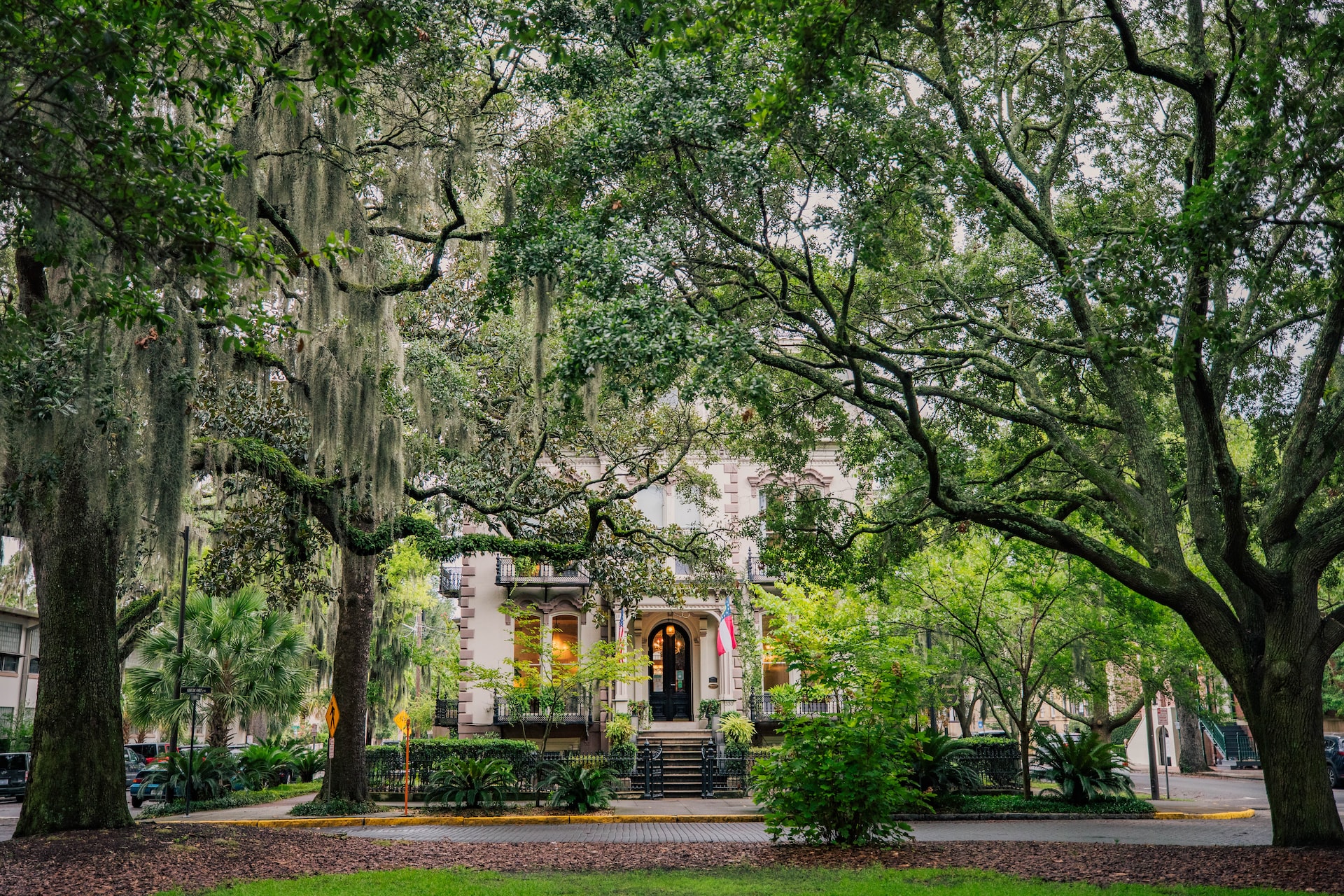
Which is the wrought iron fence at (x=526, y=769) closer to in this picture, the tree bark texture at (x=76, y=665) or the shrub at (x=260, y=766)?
the shrub at (x=260, y=766)

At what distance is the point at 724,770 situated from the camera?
2488 centimetres

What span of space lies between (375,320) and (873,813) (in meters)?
9.11

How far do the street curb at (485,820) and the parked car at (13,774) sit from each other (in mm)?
11981

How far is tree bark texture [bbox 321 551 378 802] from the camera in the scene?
18.2 m

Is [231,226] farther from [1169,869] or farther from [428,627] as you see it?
[428,627]

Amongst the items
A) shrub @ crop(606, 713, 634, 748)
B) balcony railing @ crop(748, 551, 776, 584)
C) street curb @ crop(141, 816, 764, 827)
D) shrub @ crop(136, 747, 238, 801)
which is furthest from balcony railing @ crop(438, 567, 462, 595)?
street curb @ crop(141, 816, 764, 827)

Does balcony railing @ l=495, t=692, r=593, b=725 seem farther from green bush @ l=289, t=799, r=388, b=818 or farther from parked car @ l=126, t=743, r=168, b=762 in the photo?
parked car @ l=126, t=743, r=168, b=762

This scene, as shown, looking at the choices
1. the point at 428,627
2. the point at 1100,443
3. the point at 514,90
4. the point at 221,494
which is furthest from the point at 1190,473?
the point at 428,627

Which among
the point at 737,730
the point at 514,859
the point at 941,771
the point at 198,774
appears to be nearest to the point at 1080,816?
the point at 941,771

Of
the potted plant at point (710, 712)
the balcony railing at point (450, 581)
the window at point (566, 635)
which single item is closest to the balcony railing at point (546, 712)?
the window at point (566, 635)

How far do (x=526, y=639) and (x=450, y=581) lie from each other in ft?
16.0

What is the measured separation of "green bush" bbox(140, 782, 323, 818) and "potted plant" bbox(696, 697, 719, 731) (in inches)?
421

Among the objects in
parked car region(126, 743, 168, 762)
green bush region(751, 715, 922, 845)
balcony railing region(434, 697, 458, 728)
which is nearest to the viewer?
green bush region(751, 715, 922, 845)

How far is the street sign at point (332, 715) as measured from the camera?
17.4 metres
